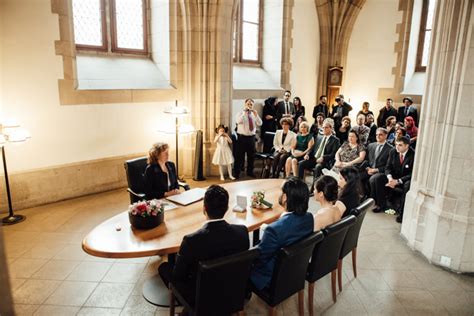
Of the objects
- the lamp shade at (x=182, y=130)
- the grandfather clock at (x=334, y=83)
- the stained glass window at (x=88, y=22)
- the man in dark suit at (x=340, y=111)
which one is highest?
the stained glass window at (x=88, y=22)

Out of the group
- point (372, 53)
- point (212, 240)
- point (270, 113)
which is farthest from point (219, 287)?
point (372, 53)

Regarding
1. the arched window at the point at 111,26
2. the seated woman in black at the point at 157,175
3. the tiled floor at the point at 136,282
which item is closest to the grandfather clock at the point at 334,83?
the arched window at the point at 111,26

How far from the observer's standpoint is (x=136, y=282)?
132 inches

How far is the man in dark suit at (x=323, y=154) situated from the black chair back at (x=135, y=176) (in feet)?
9.96

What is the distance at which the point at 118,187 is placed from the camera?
6145 millimetres

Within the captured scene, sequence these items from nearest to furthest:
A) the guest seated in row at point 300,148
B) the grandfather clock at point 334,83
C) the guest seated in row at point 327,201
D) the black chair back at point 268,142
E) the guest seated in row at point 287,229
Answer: the guest seated in row at point 287,229 → the guest seated in row at point 327,201 → the guest seated in row at point 300,148 → the black chair back at point 268,142 → the grandfather clock at point 334,83

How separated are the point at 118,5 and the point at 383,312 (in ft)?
20.1

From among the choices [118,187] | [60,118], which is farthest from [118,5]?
[118,187]

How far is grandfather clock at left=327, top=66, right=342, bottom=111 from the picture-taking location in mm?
9852

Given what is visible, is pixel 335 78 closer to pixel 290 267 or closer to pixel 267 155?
pixel 267 155

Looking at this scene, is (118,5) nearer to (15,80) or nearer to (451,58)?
(15,80)

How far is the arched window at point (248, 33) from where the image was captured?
27.5 ft

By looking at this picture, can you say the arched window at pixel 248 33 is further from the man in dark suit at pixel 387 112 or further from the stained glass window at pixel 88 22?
the man in dark suit at pixel 387 112

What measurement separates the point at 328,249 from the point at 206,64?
4.68 meters
